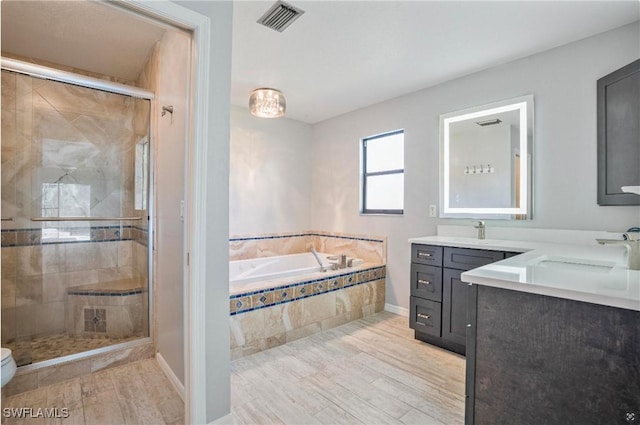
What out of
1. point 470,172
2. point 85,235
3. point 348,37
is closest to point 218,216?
point 348,37

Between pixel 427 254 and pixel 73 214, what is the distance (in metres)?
3.39

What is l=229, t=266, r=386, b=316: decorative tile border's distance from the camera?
2.40 meters

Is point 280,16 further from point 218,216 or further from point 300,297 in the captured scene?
point 300,297

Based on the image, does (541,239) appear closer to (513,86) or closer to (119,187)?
(513,86)

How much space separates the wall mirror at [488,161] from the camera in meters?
2.55

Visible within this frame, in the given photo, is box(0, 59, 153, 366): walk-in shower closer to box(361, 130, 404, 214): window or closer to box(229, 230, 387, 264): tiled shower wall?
box(229, 230, 387, 264): tiled shower wall

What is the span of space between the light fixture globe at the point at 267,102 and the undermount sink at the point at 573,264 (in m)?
2.51

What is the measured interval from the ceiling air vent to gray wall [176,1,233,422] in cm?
41

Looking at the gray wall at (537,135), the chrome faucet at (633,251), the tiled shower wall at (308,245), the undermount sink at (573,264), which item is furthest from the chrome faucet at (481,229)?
the chrome faucet at (633,251)

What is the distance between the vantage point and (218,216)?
1.61m

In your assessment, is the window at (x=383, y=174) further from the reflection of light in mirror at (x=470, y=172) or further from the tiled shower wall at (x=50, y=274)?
the tiled shower wall at (x=50, y=274)

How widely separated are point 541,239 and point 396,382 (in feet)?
5.28

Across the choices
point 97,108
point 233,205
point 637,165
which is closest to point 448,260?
point 637,165

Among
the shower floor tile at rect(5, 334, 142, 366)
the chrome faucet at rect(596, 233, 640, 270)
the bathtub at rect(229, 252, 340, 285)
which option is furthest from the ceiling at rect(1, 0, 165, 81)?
the chrome faucet at rect(596, 233, 640, 270)
